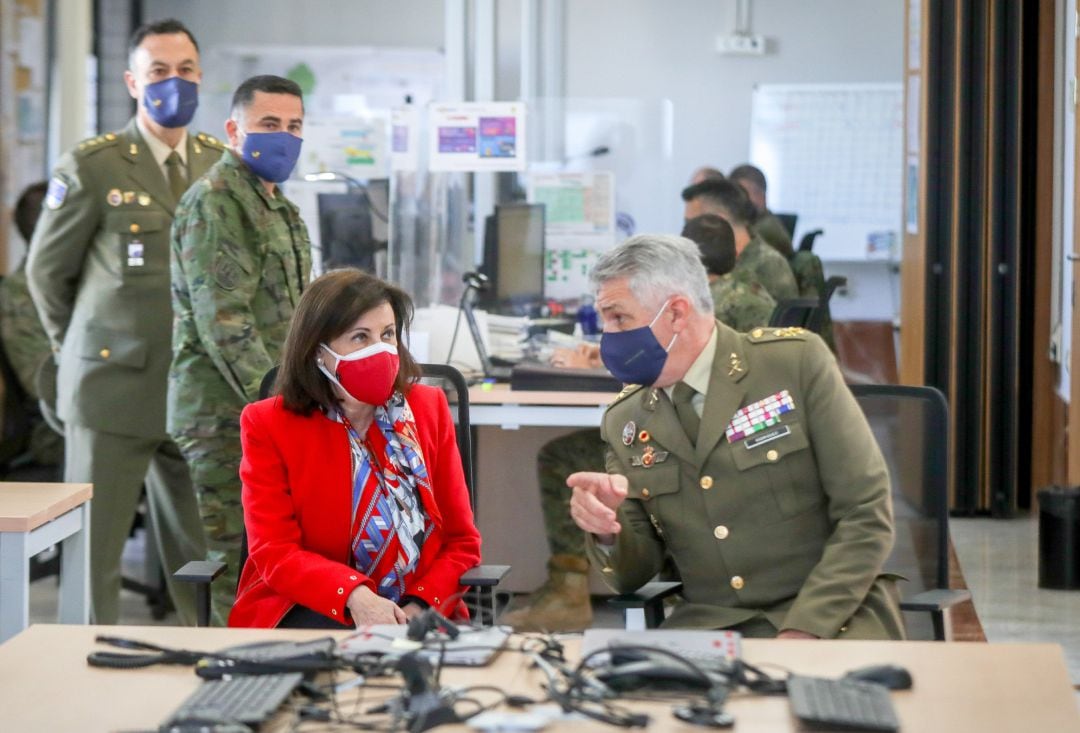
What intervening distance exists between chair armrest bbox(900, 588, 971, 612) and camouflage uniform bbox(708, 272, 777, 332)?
7.41ft

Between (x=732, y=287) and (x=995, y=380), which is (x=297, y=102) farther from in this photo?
(x=995, y=380)

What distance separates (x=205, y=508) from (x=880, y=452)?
1.77 metres

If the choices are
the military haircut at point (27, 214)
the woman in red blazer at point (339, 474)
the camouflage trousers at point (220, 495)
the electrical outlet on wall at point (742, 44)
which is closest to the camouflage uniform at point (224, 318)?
the camouflage trousers at point (220, 495)

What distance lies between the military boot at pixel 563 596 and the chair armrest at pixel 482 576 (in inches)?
89.6

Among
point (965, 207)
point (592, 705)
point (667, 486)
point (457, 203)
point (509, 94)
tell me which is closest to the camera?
point (592, 705)

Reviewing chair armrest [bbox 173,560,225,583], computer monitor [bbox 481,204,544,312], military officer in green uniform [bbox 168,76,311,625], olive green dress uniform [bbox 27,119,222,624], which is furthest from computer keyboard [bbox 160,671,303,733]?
computer monitor [bbox 481,204,544,312]

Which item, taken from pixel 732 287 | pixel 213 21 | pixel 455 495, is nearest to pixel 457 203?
pixel 732 287

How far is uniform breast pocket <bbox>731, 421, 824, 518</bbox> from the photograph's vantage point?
268cm

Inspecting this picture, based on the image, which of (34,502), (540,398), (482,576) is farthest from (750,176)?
(34,502)

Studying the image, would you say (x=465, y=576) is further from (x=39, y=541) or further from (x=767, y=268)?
(x=767, y=268)

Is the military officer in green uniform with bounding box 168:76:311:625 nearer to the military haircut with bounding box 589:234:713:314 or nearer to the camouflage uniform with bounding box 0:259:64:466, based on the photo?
the military haircut with bounding box 589:234:713:314

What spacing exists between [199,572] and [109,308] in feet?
5.57

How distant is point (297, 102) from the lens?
3904 mm

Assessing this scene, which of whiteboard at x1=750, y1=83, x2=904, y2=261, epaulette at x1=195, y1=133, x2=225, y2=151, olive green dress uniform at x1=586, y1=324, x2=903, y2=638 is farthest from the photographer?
whiteboard at x1=750, y1=83, x2=904, y2=261
